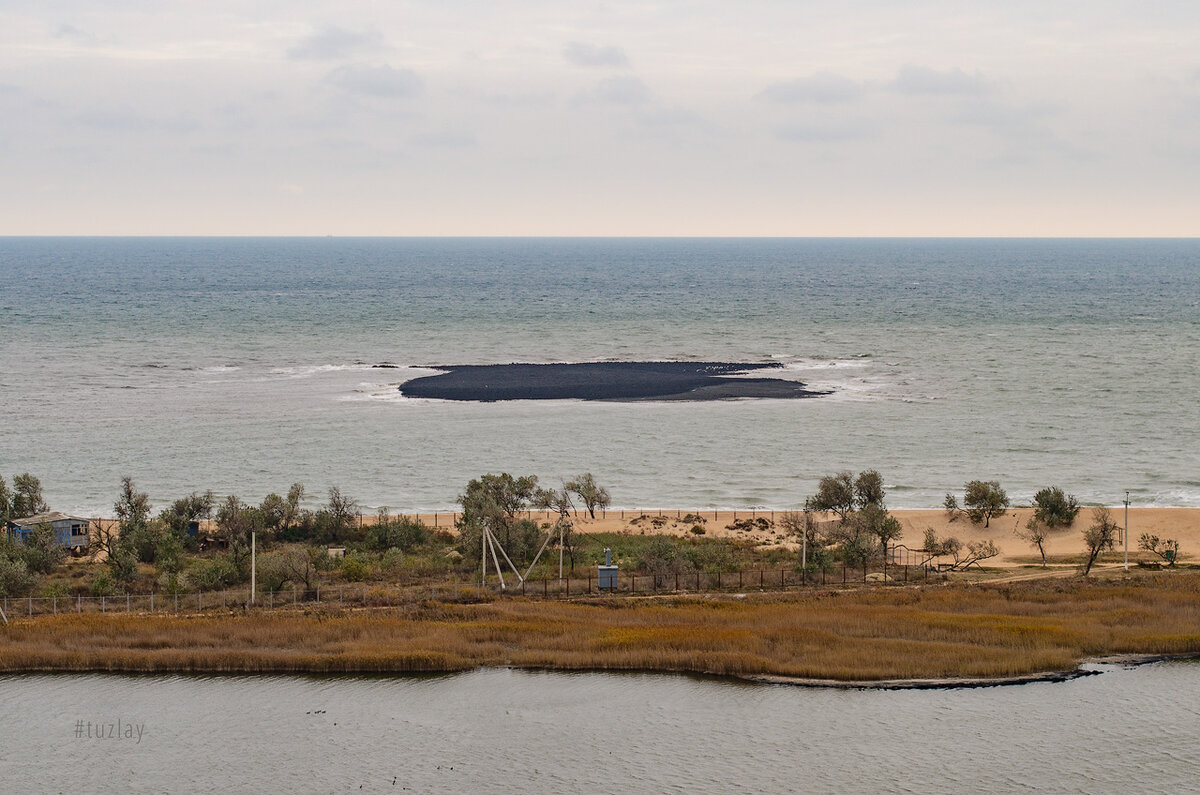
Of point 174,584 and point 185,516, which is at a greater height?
point 185,516

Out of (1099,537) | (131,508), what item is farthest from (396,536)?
(1099,537)

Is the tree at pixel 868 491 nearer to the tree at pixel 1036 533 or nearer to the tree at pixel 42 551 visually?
the tree at pixel 1036 533

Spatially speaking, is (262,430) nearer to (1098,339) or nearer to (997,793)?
(997,793)

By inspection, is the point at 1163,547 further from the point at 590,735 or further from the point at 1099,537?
the point at 590,735

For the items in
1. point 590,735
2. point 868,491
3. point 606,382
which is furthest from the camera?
point 606,382

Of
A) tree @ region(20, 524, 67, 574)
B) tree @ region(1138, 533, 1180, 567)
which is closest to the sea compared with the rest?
tree @ region(1138, 533, 1180, 567)

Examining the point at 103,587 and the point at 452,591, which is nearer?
the point at 103,587
